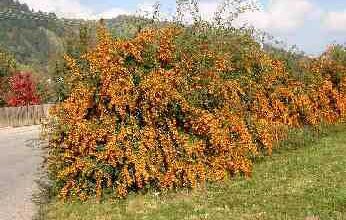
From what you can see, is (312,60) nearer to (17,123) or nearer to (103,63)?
(103,63)

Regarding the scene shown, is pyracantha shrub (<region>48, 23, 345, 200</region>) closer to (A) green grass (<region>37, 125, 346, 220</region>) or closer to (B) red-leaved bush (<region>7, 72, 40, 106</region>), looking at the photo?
(A) green grass (<region>37, 125, 346, 220</region>)

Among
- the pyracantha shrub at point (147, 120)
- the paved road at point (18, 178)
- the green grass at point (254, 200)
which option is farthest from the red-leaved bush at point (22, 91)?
the green grass at point (254, 200)

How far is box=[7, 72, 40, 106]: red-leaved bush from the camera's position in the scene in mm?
36500

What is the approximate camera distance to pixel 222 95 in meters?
11.7

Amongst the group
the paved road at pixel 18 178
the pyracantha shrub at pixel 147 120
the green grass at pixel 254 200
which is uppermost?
the pyracantha shrub at pixel 147 120

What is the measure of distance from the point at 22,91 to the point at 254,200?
1223 inches

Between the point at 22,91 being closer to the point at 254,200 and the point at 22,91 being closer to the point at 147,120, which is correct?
the point at 147,120

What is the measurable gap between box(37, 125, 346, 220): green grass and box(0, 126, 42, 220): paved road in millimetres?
520

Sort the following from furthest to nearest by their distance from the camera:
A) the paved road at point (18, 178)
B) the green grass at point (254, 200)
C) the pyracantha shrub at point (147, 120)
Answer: the pyracantha shrub at point (147, 120) → the paved road at point (18, 178) → the green grass at point (254, 200)

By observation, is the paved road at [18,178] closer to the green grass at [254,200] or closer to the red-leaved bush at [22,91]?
the green grass at [254,200]

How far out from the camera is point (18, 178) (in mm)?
12875

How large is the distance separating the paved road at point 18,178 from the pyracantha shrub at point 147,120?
0.76 metres

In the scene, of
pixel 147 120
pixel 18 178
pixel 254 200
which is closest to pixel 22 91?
pixel 18 178

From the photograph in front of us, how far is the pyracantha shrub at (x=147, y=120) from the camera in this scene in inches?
388
